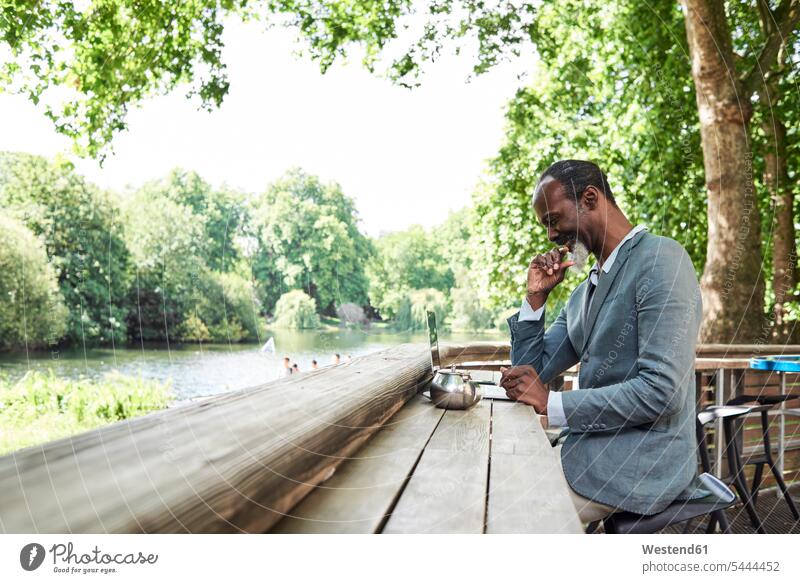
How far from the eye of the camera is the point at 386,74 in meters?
0.86

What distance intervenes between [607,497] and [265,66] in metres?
0.69

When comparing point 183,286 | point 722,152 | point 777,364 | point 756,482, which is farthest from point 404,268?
A: point 756,482

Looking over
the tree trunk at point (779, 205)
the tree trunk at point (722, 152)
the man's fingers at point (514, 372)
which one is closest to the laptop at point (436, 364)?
the man's fingers at point (514, 372)

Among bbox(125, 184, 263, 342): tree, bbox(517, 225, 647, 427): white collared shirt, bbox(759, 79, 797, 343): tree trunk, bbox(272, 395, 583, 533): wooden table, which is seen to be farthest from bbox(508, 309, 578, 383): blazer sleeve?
bbox(759, 79, 797, 343): tree trunk

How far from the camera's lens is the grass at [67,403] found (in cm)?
53

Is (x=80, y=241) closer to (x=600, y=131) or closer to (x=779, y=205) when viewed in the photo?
(x=600, y=131)

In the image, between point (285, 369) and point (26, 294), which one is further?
point (285, 369)

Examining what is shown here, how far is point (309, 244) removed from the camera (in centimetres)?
58

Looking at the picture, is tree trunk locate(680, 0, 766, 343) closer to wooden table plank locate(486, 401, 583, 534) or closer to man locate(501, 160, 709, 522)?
man locate(501, 160, 709, 522)

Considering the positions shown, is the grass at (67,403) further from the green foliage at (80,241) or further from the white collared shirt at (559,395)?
the white collared shirt at (559,395)

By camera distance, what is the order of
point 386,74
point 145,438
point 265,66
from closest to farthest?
point 145,438
point 265,66
point 386,74

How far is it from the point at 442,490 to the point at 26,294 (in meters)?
0.42
